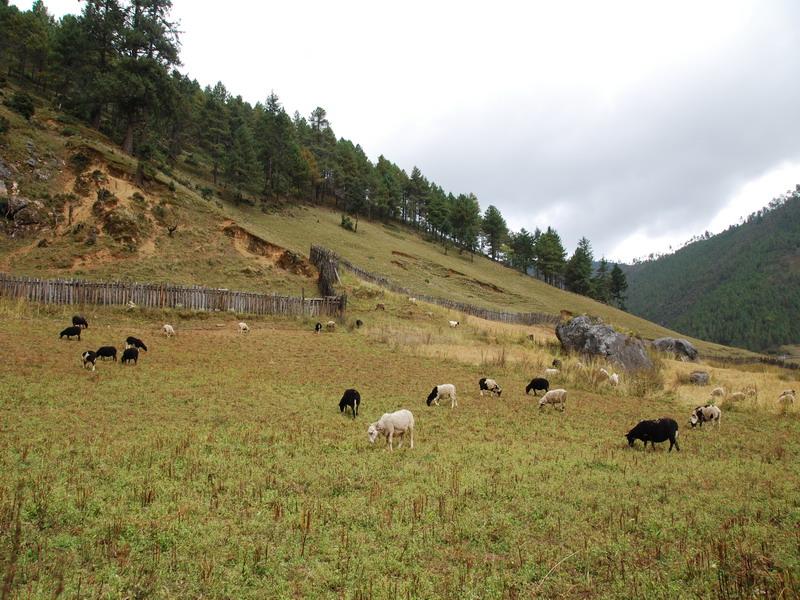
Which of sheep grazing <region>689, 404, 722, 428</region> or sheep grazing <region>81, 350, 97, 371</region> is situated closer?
sheep grazing <region>689, 404, 722, 428</region>

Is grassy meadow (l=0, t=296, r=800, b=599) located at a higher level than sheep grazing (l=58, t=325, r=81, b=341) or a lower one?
lower

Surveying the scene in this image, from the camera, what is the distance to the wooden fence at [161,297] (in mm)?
23656

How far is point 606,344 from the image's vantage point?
2722cm

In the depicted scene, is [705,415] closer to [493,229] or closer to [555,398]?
[555,398]

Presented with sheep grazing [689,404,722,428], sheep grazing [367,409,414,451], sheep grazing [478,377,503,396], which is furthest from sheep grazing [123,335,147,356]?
sheep grazing [689,404,722,428]

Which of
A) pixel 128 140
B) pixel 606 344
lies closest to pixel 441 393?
pixel 606 344

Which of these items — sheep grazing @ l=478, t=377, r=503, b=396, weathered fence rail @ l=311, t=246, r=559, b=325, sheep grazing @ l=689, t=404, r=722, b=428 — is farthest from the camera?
weathered fence rail @ l=311, t=246, r=559, b=325

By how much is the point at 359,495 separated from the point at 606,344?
77.4 feet

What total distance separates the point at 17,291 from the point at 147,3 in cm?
3245

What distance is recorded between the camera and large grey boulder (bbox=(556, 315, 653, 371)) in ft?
87.3

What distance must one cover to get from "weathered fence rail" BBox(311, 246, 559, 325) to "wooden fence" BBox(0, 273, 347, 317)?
6.80 m

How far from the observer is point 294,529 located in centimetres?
632

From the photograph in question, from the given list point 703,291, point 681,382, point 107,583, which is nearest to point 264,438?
point 107,583

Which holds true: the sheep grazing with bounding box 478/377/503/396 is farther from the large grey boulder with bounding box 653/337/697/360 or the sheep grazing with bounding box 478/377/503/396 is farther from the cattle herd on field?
the large grey boulder with bounding box 653/337/697/360
